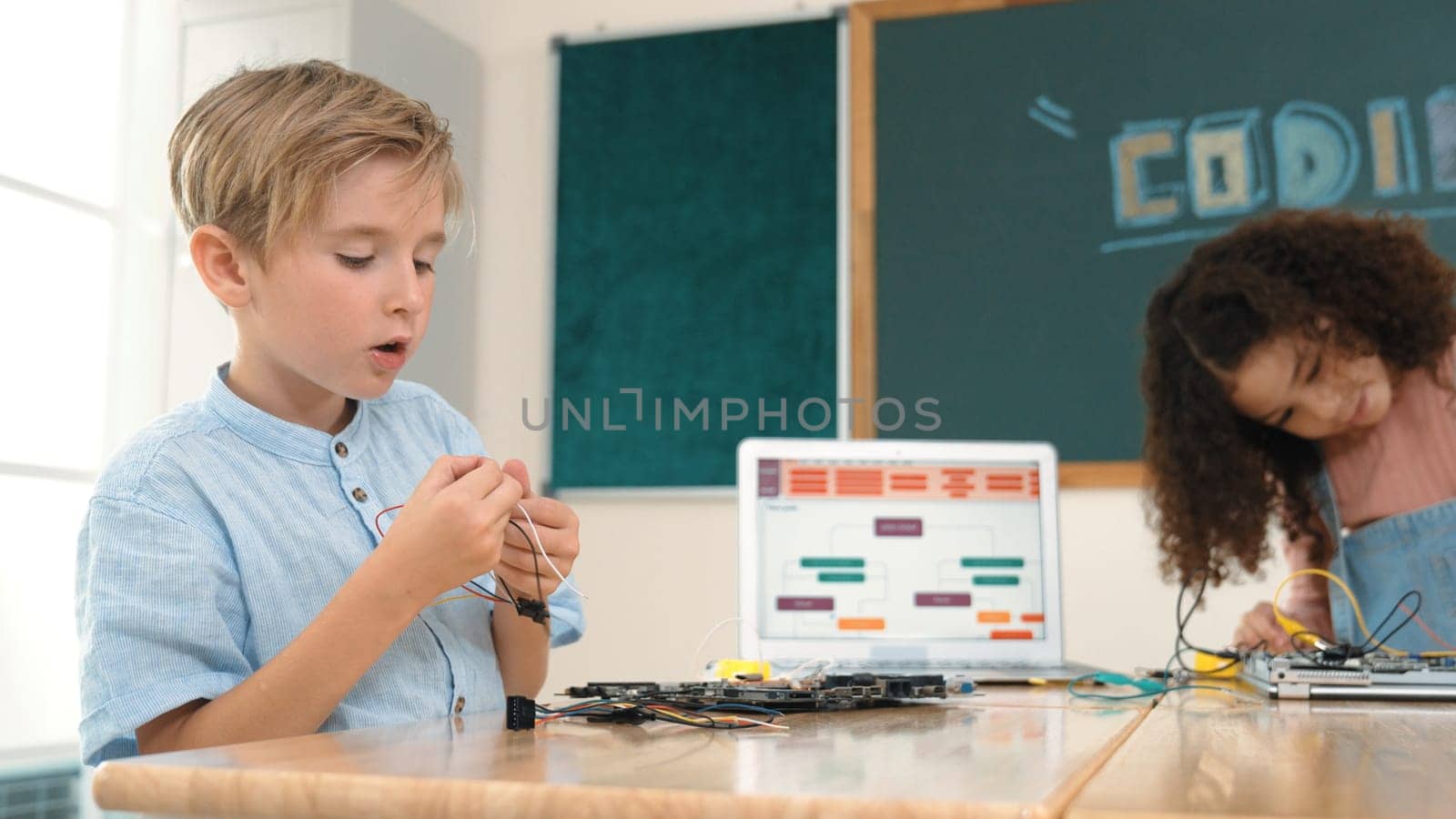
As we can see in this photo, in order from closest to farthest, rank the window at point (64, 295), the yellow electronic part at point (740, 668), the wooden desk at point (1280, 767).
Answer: the wooden desk at point (1280, 767)
the yellow electronic part at point (740, 668)
the window at point (64, 295)

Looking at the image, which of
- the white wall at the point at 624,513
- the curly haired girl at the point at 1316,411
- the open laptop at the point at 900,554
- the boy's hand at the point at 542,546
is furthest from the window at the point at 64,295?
the curly haired girl at the point at 1316,411

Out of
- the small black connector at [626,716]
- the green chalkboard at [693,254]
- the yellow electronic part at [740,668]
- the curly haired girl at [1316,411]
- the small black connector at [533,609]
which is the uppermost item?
the green chalkboard at [693,254]

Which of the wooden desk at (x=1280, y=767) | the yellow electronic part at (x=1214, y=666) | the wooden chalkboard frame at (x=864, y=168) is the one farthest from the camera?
the wooden chalkboard frame at (x=864, y=168)

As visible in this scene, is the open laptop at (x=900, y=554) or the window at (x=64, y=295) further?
the window at (x=64, y=295)

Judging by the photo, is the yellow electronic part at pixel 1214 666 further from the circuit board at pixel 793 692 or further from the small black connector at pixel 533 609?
the small black connector at pixel 533 609

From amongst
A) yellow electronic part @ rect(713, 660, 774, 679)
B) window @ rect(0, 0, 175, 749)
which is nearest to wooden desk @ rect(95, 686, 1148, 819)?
yellow electronic part @ rect(713, 660, 774, 679)

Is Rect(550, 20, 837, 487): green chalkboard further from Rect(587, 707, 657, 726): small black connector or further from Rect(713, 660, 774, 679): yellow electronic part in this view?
Rect(587, 707, 657, 726): small black connector

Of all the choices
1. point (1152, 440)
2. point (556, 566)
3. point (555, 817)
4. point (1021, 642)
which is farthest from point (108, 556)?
point (1152, 440)

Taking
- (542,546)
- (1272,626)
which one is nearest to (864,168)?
(1272,626)

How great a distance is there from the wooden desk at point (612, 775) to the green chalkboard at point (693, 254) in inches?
82.6

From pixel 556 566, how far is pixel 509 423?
2059 mm

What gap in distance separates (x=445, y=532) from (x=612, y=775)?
0.31 meters

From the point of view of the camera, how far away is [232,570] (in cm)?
94

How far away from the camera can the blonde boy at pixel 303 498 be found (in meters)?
0.85
